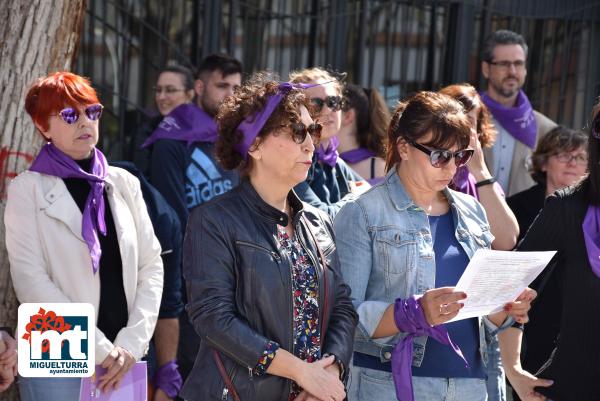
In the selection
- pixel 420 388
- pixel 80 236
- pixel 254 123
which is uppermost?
pixel 254 123

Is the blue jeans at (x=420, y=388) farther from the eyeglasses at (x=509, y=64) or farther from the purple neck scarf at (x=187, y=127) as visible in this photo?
the eyeglasses at (x=509, y=64)

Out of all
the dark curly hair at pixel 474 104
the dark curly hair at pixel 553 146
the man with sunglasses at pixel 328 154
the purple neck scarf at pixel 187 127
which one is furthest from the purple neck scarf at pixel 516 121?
the purple neck scarf at pixel 187 127

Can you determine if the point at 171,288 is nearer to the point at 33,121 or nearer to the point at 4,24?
the point at 33,121

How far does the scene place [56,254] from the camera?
4.09 m

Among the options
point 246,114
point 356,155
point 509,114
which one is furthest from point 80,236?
point 509,114

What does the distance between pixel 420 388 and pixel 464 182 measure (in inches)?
52.5

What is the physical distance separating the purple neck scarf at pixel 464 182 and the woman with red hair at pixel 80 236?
1372mm

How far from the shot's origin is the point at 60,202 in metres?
4.12

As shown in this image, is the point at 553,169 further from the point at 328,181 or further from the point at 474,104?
the point at 328,181

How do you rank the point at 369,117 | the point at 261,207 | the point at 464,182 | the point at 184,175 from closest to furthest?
the point at 261,207 → the point at 464,182 → the point at 184,175 → the point at 369,117

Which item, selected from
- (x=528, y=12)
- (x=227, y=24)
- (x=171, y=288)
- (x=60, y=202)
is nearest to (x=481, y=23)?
(x=528, y=12)

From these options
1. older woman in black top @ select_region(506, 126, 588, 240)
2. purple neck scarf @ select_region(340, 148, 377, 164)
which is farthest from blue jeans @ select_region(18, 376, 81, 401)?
older woman in black top @ select_region(506, 126, 588, 240)

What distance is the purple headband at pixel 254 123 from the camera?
333 cm

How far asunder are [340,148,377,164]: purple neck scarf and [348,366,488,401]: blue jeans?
2.17 meters
